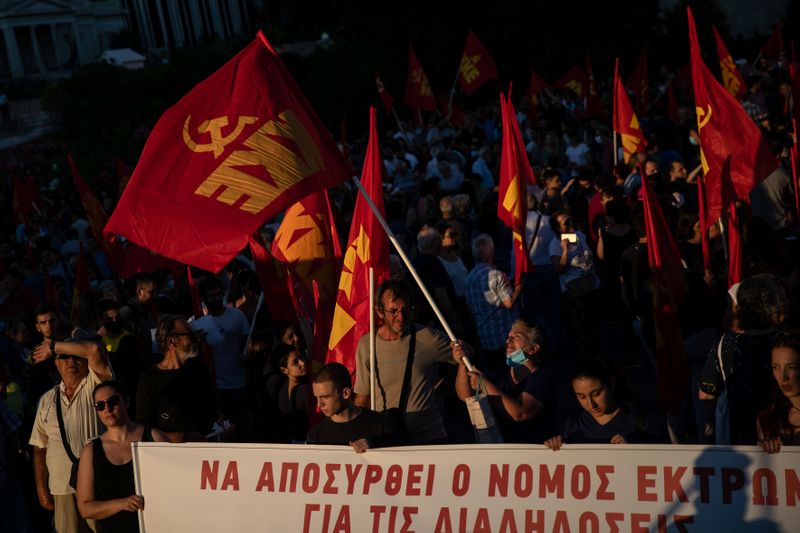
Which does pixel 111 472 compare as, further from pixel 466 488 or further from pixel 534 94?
pixel 534 94

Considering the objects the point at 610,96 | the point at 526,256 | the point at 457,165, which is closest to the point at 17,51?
the point at 610,96

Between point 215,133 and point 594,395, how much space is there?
2272mm

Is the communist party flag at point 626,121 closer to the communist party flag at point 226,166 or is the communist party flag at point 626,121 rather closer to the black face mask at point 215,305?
the black face mask at point 215,305

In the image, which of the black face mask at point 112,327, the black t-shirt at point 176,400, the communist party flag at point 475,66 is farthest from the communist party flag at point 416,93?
the black t-shirt at point 176,400

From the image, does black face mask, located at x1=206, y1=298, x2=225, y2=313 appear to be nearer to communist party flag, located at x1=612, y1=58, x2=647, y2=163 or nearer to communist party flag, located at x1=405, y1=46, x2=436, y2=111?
communist party flag, located at x1=612, y1=58, x2=647, y2=163

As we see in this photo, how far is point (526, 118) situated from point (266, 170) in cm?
1938

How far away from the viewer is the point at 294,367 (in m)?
6.68

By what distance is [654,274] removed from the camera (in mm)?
6617

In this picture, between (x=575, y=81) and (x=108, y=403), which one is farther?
(x=575, y=81)

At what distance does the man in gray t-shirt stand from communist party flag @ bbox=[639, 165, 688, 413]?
4.30 ft

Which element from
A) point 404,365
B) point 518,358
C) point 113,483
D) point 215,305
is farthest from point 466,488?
point 215,305

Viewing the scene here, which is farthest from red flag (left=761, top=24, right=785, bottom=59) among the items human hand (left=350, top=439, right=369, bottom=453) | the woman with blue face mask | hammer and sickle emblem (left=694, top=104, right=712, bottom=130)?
human hand (left=350, top=439, right=369, bottom=453)

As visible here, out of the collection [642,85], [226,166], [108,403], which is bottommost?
[642,85]

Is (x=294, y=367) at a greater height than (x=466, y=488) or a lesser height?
lesser
